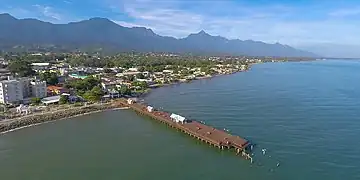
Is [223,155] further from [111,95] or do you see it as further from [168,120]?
[111,95]

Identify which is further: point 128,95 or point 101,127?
point 128,95

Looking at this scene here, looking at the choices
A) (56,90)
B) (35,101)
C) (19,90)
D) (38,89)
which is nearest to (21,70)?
(56,90)

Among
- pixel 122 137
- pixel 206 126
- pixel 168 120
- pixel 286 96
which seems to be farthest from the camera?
pixel 286 96

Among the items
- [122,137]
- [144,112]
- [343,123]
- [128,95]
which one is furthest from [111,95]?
[343,123]

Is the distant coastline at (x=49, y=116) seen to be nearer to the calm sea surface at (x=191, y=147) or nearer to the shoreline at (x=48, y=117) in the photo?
the shoreline at (x=48, y=117)

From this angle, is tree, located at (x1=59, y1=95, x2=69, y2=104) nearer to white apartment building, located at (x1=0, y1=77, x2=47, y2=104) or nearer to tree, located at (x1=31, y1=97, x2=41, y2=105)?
tree, located at (x1=31, y1=97, x2=41, y2=105)

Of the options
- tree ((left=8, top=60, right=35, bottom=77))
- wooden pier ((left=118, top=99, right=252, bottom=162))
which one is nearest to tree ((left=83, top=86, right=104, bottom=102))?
wooden pier ((left=118, top=99, right=252, bottom=162))

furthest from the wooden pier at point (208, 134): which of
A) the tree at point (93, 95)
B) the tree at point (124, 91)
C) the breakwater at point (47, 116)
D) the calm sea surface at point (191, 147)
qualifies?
the tree at point (124, 91)
